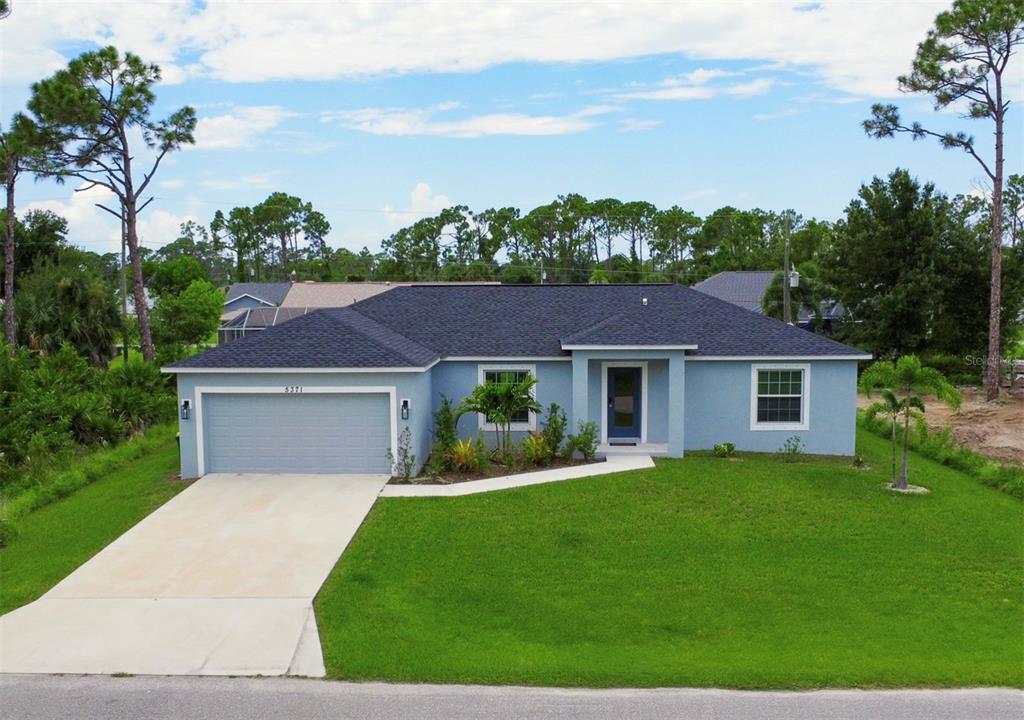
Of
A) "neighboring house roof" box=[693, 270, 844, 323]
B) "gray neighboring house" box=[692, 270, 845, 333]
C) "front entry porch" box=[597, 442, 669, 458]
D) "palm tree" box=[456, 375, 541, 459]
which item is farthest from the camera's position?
"neighboring house roof" box=[693, 270, 844, 323]

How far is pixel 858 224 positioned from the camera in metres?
31.9

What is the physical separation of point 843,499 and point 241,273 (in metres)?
86.1

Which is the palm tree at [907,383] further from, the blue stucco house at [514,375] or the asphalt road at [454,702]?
the asphalt road at [454,702]

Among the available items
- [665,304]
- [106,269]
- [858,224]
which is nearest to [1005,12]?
[858,224]

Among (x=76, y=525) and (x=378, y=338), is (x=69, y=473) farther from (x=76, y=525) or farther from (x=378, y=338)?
(x=378, y=338)

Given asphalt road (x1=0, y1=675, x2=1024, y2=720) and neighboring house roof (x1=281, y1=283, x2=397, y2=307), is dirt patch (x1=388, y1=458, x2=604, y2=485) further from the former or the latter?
neighboring house roof (x1=281, y1=283, x2=397, y2=307)

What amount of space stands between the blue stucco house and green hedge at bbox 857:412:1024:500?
6.90 feet

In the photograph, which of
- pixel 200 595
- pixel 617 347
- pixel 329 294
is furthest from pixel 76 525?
pixel 329 294

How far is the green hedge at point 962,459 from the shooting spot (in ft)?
46.6

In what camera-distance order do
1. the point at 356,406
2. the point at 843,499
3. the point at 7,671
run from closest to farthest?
1. the point at 7,671
2. the point at 843,499
3. the point at 356,406

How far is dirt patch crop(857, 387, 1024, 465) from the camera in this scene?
18.1 meters

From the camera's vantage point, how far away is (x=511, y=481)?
1429cm

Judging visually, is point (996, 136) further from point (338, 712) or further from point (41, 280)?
point (41, 280)

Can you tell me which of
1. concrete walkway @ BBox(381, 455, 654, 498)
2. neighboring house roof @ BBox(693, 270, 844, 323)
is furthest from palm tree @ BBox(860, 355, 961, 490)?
neighboring house roof @ BBox(693, 270, 844, 323)
